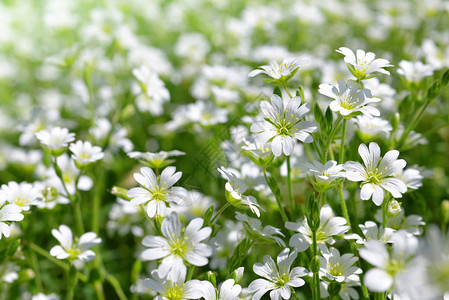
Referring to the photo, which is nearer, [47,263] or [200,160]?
[200,160]

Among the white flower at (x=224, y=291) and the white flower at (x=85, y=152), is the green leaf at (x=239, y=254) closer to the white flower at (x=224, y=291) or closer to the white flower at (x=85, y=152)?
the white flower at (x=224, y=291)

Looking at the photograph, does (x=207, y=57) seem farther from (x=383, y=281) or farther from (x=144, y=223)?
(x=383, y=281)

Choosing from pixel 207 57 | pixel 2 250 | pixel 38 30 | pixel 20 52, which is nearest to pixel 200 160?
pixel 2 250

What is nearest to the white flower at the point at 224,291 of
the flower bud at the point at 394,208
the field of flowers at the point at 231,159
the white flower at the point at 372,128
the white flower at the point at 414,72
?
the field of flowers at the point at 231,159

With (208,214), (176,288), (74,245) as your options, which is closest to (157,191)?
(208,214)

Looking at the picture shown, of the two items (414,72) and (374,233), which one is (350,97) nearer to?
(374,233)

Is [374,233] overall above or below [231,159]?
above
